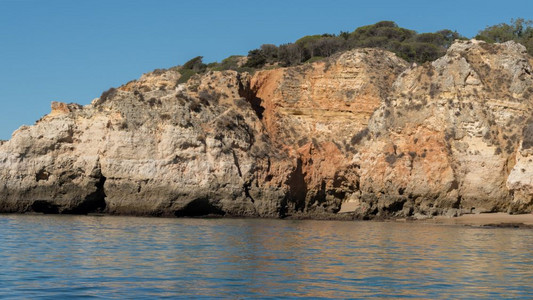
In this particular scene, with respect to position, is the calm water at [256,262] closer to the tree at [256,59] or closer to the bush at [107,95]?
the bush at [107,95]

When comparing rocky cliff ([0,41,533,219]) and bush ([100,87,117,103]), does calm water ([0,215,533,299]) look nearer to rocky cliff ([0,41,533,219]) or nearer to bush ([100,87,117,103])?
rocky cliff ([0,41,533,219])

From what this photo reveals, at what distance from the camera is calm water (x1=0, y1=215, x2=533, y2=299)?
512 inches

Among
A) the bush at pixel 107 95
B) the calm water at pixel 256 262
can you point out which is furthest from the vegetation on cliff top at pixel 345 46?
the calm water at pixel 256 262

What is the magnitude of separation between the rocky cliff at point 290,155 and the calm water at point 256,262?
770cm

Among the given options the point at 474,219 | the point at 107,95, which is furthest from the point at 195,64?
the point at 474,219

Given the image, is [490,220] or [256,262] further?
[490,220]

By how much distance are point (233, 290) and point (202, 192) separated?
22967mm

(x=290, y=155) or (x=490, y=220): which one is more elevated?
(x=290, y=155)

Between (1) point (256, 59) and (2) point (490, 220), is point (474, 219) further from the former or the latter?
(1) point (256, 59)

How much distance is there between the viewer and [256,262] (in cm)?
1709

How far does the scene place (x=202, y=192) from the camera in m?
35.8

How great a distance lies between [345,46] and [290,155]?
23.4 meters

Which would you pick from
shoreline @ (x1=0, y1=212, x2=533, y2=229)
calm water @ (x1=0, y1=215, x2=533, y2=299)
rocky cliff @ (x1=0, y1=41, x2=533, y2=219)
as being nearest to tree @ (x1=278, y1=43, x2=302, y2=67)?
rocky cliff @ (x1=0, y1=41, x2=533, y2=219)

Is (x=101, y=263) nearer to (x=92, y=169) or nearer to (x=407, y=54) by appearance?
(x=92, y=169)
